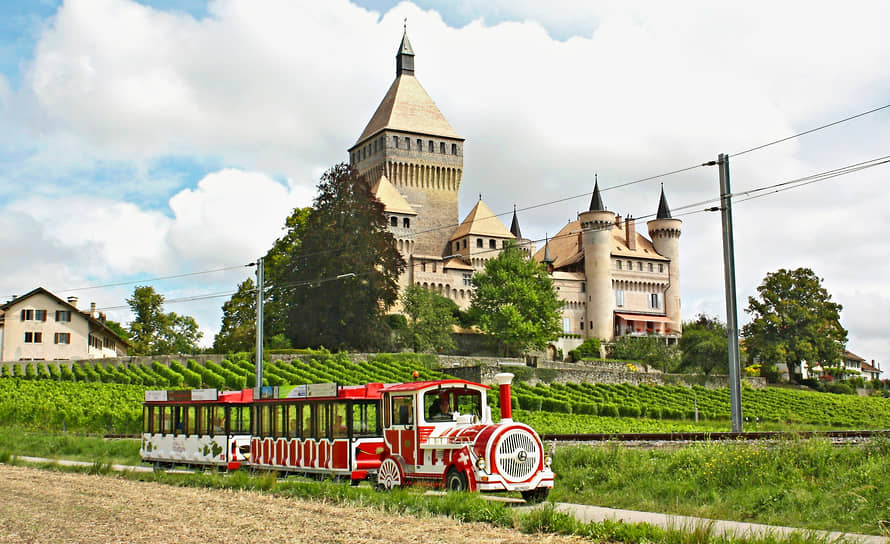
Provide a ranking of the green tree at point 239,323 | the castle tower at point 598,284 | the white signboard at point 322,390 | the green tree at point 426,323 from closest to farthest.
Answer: the white signboard at point 322,390
the green tree at point 239,323
the green tree at point 426,323
the castle tower at point 598,284

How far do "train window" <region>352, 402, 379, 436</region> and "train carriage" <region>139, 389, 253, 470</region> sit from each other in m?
A: 5.23

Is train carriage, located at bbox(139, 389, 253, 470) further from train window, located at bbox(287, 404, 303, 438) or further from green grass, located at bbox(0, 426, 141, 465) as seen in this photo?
train window, located at bbox(287, 404, 303, 438)

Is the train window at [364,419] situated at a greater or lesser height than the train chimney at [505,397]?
lesser

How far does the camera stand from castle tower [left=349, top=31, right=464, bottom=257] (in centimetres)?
9544

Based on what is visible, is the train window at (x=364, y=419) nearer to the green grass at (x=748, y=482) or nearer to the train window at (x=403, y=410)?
the train window at (x=403, y=410)

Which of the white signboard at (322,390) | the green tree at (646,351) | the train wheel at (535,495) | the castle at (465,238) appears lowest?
the train wheel at (535,495)

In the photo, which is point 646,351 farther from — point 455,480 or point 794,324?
point 455,480

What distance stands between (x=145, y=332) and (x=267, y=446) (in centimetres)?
6901

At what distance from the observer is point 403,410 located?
17.0 m

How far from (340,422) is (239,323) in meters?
55.3

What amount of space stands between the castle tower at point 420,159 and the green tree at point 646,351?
20945 mm

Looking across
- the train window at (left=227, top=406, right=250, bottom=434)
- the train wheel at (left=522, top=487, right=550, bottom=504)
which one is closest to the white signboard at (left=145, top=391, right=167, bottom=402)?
the train window at (left=227, top=406, right=250, bottom=434)

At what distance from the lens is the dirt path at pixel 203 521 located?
38.0 feet

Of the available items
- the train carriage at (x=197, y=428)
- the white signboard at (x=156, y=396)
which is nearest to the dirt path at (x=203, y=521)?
the train carriage at (x=197, y=428)
